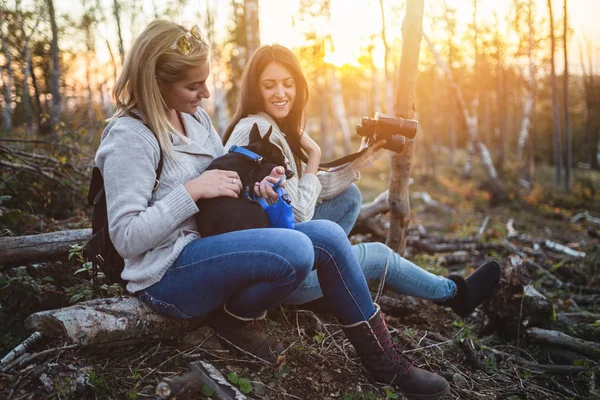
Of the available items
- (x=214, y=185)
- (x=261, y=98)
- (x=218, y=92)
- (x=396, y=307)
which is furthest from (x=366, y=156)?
(x=218, y=92)

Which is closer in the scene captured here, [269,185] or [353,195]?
[269,185]

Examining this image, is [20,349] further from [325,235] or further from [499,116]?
[499,116]

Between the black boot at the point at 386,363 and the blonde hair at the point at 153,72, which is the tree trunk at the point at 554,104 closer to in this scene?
the black boot at the point at 386,363

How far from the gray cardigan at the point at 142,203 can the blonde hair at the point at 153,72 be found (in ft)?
0.23

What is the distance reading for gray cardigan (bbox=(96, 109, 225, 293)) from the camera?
→ 1811mm

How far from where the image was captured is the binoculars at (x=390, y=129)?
3.06m

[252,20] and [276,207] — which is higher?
[252,20]

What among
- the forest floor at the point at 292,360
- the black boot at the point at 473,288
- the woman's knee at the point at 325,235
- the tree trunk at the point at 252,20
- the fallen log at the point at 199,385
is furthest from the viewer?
the tree trunk at the point at 252,20

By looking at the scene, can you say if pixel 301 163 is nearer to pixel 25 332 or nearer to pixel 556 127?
pixel 25 332

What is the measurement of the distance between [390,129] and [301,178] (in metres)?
0.80

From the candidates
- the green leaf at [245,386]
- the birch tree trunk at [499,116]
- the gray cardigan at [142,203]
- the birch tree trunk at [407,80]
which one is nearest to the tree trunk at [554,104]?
the birch tree trunk at [499,116]

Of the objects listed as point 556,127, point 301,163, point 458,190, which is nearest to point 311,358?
point 301,163

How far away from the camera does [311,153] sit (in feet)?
9.78

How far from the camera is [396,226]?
3688mm
